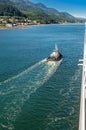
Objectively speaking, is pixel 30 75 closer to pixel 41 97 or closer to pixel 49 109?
pixel 41 97

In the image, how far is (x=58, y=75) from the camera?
251 feet

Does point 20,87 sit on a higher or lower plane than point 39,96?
higher

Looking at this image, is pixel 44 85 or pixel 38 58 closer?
pixel 44 85

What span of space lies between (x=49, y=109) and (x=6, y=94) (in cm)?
1150

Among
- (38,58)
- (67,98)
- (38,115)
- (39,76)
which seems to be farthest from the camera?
(38,58)

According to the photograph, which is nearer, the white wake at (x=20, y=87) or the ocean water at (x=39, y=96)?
the ocean water at (x=39, y=96)

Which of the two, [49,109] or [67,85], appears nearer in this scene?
[49,109]

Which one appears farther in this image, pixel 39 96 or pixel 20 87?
pixel 20 87

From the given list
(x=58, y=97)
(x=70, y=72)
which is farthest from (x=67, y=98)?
(x=70, y=72)

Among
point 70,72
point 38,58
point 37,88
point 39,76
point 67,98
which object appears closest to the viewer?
point 67,98

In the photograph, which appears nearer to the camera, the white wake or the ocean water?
the ocean water

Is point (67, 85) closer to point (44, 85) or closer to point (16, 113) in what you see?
point (44, 85)

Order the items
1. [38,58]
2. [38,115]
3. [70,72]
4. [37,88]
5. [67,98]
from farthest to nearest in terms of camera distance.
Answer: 1. [38,58]
2. [70,72]
3. [37,88]
4. [67,98]
5. [38,115]

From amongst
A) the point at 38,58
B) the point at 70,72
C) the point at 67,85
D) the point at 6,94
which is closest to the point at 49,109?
the point at 6,94
